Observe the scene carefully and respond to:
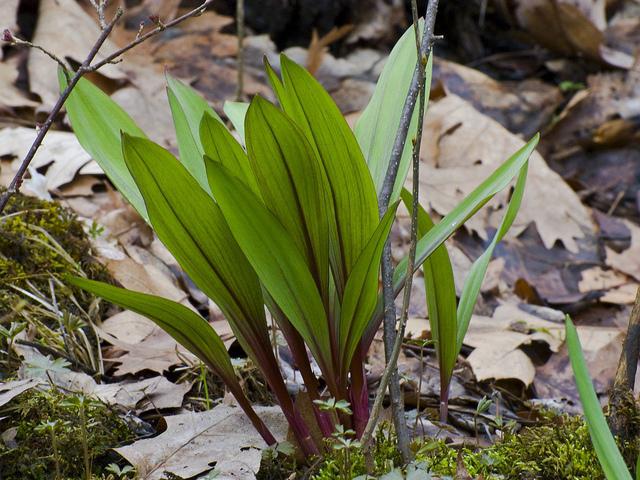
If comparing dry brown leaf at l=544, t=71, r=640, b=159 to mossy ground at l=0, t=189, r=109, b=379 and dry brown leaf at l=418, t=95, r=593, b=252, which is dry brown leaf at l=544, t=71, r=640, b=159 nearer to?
dry brown leaf at l=418, t=95, r=593, b=252

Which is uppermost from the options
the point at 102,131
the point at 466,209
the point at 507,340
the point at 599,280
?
the point at 102,131

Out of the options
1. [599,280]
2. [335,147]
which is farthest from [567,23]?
[335,147]

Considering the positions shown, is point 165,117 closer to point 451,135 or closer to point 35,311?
point 451,135

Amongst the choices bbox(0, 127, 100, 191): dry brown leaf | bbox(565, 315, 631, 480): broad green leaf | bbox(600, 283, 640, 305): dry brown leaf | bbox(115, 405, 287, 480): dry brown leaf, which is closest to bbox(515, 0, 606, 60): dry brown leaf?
bbox(600, 283, 640, 305): dry brown leaf

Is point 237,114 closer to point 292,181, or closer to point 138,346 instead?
point 292,181

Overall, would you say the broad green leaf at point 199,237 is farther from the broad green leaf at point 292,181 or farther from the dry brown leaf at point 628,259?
the dry brown leaf at point 628,259

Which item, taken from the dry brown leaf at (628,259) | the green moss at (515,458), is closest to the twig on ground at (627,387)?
the green moss at (515,458)
